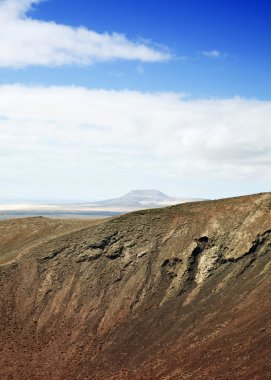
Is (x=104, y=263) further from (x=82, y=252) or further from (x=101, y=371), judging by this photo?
(x=101, y=371)

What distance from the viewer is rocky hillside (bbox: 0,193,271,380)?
44.2 metres

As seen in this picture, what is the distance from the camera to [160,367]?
145ft

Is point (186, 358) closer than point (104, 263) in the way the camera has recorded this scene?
Yes

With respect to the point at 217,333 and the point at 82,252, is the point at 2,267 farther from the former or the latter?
the point at 217,333

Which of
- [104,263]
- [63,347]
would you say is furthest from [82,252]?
[63,347]

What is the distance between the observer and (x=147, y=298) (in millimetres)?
56531

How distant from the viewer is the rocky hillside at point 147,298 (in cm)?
4416

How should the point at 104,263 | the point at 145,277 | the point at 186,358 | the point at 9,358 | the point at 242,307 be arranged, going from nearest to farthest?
the point at 186,358 < the point at 242,307 < the point at 9,358 < the point at 145,277 < the point at 104,263

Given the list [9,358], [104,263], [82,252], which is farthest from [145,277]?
[9,358]

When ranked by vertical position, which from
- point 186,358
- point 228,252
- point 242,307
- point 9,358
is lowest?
point 9,358

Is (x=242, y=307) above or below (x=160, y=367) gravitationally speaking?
above

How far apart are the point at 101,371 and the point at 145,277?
14.7 meters

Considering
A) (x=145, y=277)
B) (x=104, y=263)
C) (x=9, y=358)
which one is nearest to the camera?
(x=9, y=358)

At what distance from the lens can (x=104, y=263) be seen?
6300 centimetres
